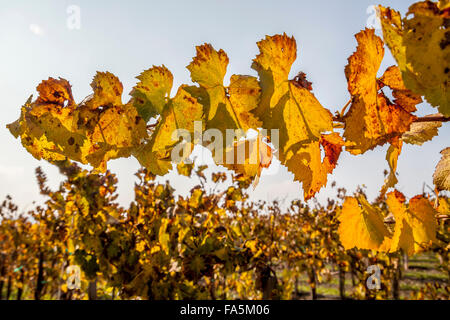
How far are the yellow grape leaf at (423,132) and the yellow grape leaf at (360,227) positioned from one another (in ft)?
0.81

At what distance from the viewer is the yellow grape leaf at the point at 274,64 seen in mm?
563

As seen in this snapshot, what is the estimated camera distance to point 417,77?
0.49 metres

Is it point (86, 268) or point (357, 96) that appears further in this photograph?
point (86, 268)

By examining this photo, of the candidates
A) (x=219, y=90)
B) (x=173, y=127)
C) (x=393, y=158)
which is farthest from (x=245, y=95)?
(x=393, y=158)

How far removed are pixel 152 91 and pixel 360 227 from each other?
765 mm

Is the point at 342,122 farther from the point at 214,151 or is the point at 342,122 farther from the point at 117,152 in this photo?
the point at 117,152

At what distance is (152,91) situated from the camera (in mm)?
670

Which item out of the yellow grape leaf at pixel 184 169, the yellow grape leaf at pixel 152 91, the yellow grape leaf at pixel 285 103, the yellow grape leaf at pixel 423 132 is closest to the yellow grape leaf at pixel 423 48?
the yellow grape leaf at pixel 285 103

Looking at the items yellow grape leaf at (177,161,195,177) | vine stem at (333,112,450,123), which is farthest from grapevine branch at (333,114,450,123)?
yellow grape leaf at (177,161,195,177)

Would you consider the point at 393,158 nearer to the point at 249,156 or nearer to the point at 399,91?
the point at 399,91

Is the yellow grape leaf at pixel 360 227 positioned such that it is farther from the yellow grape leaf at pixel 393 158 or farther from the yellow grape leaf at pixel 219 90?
the yellow grape leaf at pixel 219 90

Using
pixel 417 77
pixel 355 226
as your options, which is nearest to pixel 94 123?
pixel 417 77

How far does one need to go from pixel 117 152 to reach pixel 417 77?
2.33 ft

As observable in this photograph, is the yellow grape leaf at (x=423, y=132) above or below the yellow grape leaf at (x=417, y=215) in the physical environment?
above
